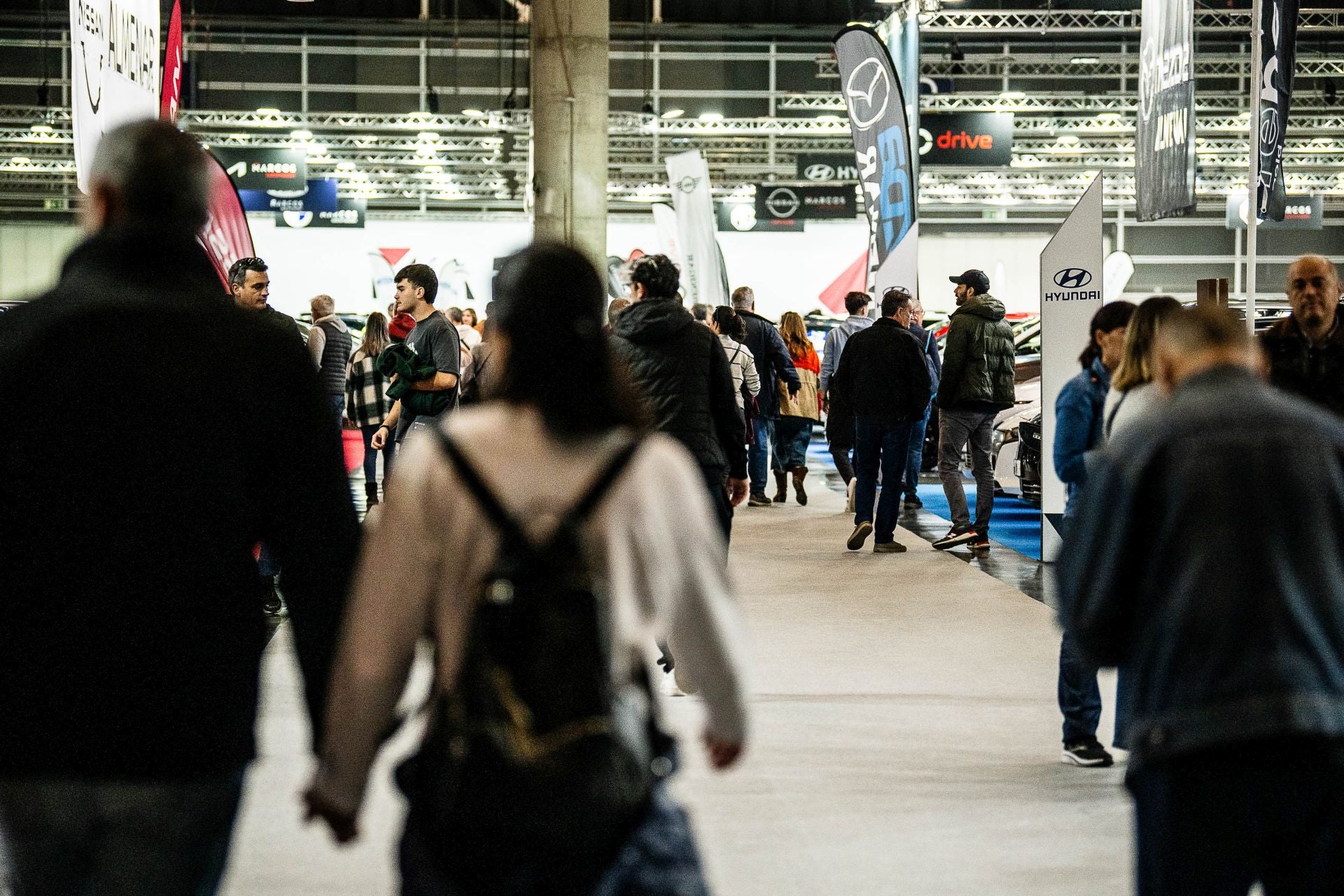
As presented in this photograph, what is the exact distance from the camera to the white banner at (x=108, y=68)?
5.18 metres

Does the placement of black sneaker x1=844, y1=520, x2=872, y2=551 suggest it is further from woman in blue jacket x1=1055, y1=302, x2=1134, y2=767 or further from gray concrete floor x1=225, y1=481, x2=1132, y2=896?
woman in blue jacket x1=1055, y1=302, x2=1134, y2=767

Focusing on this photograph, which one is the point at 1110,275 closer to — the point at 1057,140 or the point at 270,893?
the point at 1057,140

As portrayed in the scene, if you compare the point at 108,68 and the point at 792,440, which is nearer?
the point at 108,68

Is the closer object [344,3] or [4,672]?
[4,672]

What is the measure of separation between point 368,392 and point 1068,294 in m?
4.66

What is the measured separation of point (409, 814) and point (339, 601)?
434 mm

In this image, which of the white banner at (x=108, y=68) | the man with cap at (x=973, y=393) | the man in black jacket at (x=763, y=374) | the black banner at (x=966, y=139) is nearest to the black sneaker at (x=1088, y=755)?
the white banner at (x=108, y=68)

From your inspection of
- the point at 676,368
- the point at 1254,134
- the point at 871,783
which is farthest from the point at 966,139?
the point at 871,783

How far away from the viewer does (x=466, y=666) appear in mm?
2014

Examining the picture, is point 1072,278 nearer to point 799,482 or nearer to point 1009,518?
point 1009,518

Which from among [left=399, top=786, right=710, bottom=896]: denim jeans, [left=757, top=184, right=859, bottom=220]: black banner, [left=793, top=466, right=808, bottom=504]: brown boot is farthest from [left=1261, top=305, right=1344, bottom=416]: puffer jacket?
[left=757, top=184, right=859, bottom=220]: black banner

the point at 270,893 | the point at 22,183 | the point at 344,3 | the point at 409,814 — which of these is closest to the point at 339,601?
the point at 409,814

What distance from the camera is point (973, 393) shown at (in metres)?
10.5

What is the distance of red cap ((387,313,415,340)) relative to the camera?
9.95m
